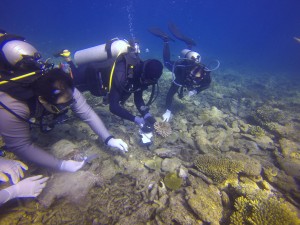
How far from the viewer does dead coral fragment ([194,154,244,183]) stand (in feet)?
13.9

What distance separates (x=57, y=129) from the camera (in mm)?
5176

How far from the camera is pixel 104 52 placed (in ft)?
16.6

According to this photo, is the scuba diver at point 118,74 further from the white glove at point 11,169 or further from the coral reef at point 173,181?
the white glove at point 11,169

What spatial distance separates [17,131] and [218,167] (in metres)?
3.94

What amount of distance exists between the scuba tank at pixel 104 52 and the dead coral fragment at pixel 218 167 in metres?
3.37

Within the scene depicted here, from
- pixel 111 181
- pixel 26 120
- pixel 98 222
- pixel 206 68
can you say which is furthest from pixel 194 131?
pixel 26 120

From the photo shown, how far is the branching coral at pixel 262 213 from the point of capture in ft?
10.6

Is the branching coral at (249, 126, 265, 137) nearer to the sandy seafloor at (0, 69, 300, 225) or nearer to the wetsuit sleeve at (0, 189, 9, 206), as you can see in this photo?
the sandy seafloor at (0, 69, 300, 225)

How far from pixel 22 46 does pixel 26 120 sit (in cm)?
118

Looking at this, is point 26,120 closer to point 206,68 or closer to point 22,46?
point 22,46

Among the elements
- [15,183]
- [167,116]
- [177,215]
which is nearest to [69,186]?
[15,183]

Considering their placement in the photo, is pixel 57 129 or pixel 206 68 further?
pixel 206 68

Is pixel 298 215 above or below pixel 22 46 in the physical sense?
below

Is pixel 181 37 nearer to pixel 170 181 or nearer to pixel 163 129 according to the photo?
pixel 163 129
